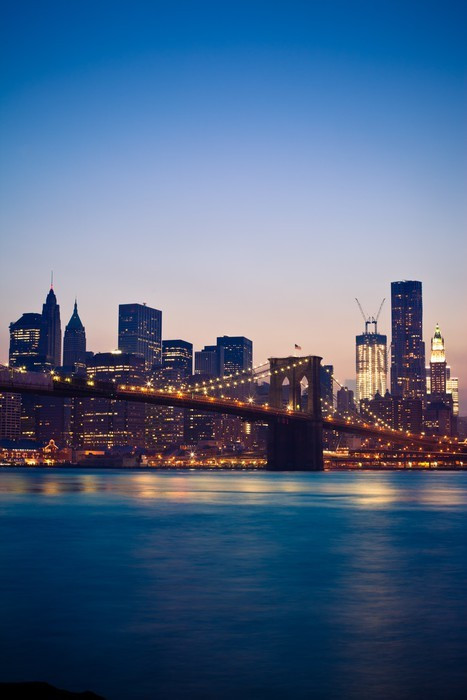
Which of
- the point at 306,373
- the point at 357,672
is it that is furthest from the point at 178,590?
the point at 306,373

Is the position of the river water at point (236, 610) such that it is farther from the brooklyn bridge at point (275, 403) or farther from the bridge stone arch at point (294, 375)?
the bridge stone arch at point (294, 375)

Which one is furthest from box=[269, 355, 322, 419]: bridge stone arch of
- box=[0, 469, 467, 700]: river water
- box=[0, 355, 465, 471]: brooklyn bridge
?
box=[0, 469, 467, 700]: river water

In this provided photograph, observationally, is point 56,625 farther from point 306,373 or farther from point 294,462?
point 306,373

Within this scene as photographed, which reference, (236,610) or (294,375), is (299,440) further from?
(236,610)

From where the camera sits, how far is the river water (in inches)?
490

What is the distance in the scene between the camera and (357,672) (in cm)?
1274

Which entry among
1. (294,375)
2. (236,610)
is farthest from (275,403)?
(236,610)

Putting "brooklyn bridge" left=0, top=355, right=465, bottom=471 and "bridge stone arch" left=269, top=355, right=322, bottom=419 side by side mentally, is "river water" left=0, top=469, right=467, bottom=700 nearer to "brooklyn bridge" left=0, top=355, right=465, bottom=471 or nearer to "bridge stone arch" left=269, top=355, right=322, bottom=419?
"brooklyn bridge" left=0, top=355, right=465, bottom=471

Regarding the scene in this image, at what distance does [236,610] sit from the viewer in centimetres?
1781

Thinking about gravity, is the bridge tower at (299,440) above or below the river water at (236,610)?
above

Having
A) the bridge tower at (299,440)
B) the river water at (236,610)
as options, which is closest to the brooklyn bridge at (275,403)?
the bridge tower at (299,440)

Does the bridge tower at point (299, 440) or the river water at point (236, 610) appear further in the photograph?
the bridge tower at point (299, 440)

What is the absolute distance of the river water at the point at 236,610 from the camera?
12445 mm

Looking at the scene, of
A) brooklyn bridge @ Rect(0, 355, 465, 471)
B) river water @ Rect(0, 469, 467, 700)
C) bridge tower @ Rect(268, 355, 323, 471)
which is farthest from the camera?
bridge tower @ Rect(268, 355, 323, 471)
